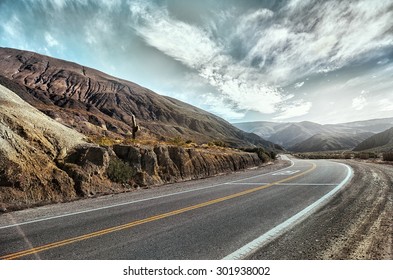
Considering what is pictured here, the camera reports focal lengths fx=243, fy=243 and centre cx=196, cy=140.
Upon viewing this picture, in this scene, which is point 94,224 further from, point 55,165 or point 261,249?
point 55,165

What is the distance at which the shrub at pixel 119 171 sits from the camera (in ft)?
41.6

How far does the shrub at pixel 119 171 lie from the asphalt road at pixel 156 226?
10.9ft

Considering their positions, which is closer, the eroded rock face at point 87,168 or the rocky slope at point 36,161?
the rocky slope at point 36,161

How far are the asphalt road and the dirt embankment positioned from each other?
34 cm

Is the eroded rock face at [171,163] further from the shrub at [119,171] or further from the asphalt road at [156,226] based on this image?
the asphalt road at [156,226]

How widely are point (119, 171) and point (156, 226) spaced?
25.0 ft

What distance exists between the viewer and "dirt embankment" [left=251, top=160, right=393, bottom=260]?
14.0 ft

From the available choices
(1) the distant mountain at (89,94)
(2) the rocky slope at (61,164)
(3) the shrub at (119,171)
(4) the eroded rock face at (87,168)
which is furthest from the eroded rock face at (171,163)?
(1) the distant mountain at (89,94)

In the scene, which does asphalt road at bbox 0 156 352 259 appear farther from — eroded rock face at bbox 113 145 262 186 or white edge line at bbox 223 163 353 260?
eroded rock face at bbox 113 145 262 186

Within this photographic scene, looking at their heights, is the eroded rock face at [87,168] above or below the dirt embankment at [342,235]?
above

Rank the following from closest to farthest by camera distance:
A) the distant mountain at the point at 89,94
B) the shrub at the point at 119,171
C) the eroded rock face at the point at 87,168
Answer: the eroded rock face at the point at 87,168
the shrub at the point at 119,171
the distant mountain at the point at 89,94

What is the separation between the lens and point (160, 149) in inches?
653

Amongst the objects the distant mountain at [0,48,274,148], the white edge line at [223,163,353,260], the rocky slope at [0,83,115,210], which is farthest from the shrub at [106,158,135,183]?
the distant mountain at [0,48,274,148]
